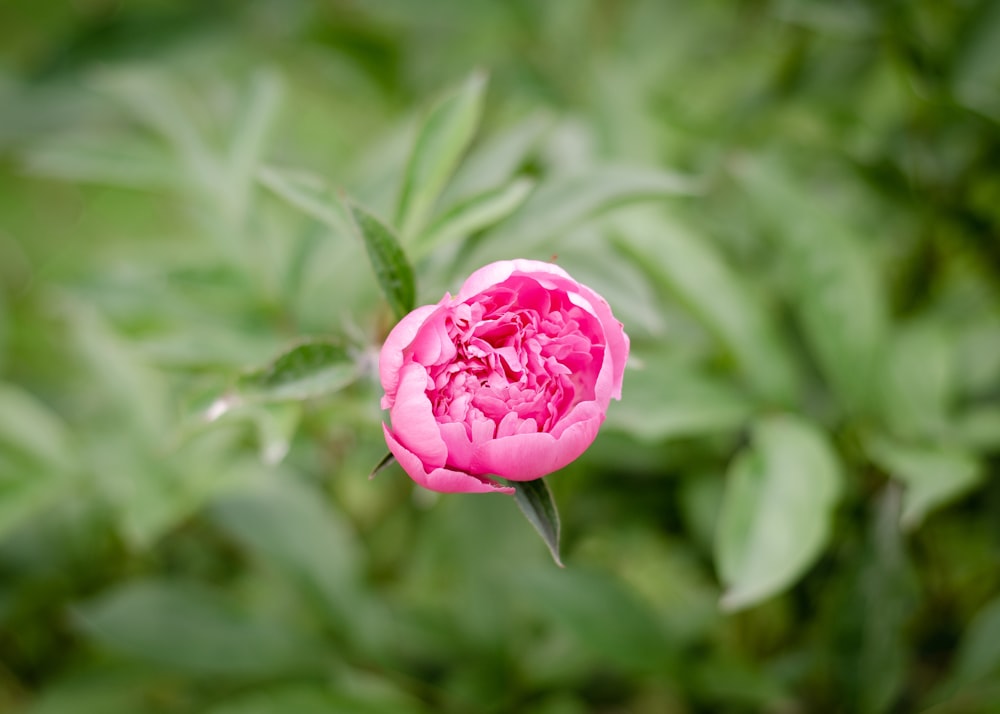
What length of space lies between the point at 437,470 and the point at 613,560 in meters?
0.87

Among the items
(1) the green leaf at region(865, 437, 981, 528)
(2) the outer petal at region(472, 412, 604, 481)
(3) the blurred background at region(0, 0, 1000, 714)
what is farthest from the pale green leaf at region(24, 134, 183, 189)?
(1) the green leaf at region(865, 437, 981, 528)

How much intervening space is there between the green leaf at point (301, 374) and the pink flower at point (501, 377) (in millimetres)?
86

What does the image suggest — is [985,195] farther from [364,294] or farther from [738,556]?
[364,294]

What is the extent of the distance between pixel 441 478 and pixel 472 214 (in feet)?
0.94

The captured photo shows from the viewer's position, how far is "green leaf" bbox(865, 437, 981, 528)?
3.07 feet

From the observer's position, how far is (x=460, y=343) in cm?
65

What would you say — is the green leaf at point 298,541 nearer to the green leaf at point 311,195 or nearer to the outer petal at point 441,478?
the green leaf at point 311,195

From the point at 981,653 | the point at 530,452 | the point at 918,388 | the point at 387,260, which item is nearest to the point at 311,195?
the point at 387,260

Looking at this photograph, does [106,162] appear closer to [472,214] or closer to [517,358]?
Answer: [472,214]

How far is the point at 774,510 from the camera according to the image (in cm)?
94

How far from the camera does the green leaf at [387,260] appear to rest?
70 centimetres

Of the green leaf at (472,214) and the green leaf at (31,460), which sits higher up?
the green leaf at (472,214)

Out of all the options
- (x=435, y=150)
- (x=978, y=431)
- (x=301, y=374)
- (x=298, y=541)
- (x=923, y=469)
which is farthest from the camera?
(x=298, y=541)

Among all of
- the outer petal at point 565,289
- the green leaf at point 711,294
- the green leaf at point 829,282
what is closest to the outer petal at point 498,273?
the outer petal at point 565,289
